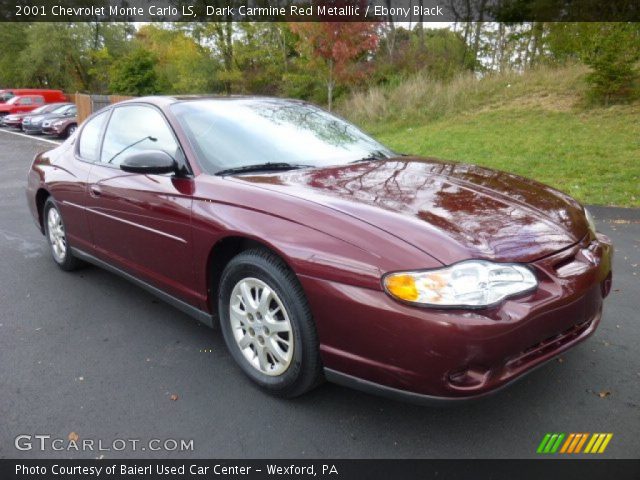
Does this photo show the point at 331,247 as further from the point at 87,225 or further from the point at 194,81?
the point at 194,81

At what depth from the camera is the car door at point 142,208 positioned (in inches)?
115

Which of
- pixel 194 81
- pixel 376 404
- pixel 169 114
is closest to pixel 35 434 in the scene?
pixel 376 404

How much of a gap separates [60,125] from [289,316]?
20.0 meters

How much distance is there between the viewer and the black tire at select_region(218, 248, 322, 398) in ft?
7.57

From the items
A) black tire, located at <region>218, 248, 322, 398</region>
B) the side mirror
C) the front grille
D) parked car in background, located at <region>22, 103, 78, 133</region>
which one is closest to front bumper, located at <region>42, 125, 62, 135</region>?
parked car in background, located at <region>22, 103, 78, 133</region>

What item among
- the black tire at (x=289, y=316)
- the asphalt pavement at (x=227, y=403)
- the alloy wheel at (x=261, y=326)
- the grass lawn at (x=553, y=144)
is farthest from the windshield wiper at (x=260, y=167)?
the grass lawn at (x=553, y=144)

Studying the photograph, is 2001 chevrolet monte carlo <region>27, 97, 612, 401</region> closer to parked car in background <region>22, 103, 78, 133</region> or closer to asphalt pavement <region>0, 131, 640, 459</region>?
asphalt pavement <region>0, 131, 640, 459</region>

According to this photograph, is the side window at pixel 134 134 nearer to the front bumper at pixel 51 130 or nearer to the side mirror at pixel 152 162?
the side mirror at pixel 152 162

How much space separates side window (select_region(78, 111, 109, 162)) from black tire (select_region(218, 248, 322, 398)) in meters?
1.97

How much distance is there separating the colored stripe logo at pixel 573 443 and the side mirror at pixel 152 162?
91.7 inches

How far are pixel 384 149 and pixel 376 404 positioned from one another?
1895 mm

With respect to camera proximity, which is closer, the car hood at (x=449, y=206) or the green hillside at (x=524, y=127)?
the car hood at (x=449, y=206)

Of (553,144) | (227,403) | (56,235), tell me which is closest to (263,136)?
(227,403)

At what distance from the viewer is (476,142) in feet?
37.6
